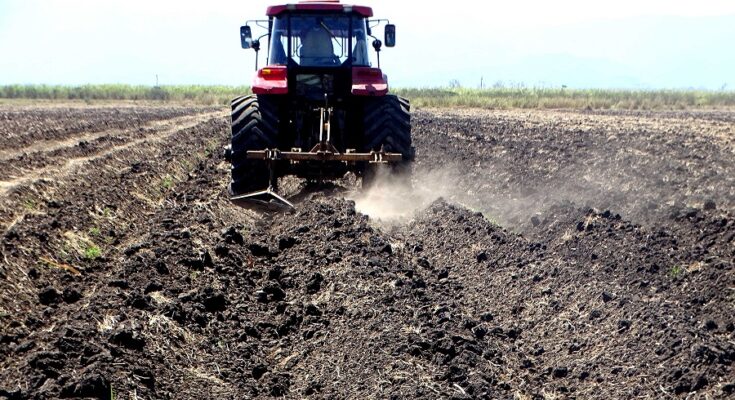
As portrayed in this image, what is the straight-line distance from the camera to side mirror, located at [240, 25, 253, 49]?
11942 millimetres

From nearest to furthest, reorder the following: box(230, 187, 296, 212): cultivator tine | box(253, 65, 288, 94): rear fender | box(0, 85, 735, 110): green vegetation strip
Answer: box(230, 187, 296, 212): cultivator tine
box(253, 65, 288, 94): rear fender
box(0, 85, 735, 110): green vegetation strip

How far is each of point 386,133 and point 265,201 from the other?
1.89 metres

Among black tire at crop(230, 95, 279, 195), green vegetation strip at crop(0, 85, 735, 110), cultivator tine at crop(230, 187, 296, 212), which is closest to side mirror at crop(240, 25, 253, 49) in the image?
black tire at crop(230, 95, 279, 195)

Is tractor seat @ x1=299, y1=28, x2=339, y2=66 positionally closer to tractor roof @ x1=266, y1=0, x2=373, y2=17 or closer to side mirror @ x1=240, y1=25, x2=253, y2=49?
tractor roof @ x1=266, y1=0, x2=373, y2=17

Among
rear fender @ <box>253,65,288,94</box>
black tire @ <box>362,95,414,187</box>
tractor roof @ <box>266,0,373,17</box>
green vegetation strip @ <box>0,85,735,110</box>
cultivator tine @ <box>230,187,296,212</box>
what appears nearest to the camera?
cultivator tine @ <box>230,187,296,212</box>

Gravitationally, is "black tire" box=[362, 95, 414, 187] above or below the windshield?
below

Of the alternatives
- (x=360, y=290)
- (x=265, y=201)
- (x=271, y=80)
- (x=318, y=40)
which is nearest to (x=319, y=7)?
(x=318, y=40)

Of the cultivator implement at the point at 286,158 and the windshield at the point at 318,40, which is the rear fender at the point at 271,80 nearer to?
the windshield at the point at 318,40

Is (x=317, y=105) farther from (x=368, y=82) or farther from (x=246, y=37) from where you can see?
(x=246, y=37)

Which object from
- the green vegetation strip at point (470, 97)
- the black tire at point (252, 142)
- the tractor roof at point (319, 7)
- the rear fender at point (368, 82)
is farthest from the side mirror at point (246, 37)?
the green vegetation strip at point (470, 97)

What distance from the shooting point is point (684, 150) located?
18.0 metres

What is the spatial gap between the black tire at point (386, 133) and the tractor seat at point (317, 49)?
2.75 ft

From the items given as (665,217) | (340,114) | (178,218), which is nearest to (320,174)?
(340,114)

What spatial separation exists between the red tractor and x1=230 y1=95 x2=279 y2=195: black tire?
12mm
